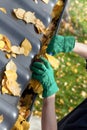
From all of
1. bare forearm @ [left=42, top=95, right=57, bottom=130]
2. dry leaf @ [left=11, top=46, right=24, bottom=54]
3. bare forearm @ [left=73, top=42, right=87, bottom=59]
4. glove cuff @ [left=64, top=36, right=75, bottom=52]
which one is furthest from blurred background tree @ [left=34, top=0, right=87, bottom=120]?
dry leaf @ [left=11, top=46, right=24, bottom=54]

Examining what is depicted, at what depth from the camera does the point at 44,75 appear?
2.58 meters

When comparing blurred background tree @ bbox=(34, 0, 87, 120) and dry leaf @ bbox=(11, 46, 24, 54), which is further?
blurred background tree @ bbox=(34, 0, 87, 120)

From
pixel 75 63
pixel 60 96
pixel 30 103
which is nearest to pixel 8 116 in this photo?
pixel 30 103

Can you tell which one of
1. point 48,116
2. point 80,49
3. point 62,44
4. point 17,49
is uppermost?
point 17,49

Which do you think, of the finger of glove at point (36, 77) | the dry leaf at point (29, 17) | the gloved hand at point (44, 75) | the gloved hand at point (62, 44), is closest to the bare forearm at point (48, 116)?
the gloved hand at point (44, 75)

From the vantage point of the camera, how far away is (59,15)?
116 inches

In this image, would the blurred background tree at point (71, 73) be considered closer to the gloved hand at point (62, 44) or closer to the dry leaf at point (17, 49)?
the gloved hand at point (62, 44)

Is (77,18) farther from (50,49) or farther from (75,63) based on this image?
(50,49)

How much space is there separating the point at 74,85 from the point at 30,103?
483cm

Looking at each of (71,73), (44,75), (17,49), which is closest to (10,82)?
(17,49)

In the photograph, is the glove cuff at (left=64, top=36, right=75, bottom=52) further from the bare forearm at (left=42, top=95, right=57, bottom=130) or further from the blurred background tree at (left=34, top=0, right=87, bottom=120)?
the blurred background tree at (left=34, top=0, right=87, bottom=120)

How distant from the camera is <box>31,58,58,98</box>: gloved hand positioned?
2391mm

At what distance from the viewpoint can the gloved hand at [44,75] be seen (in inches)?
94.1

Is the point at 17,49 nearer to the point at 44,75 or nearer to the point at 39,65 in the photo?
the point at 39,65
